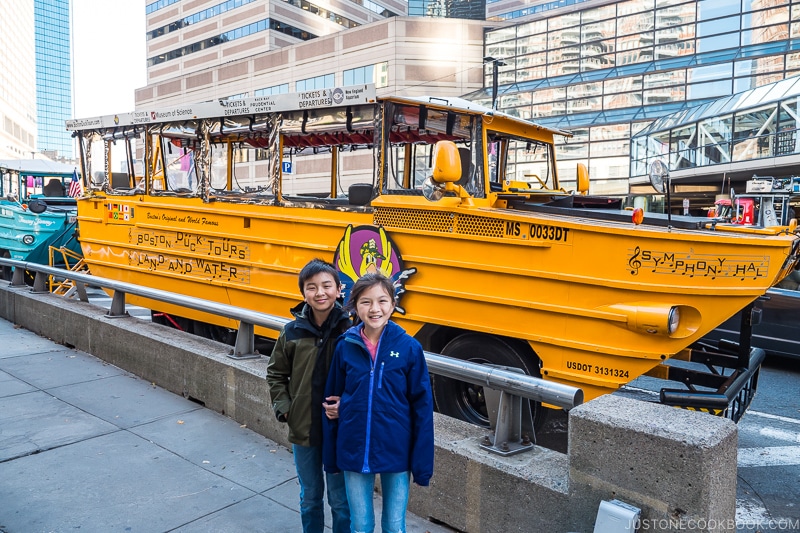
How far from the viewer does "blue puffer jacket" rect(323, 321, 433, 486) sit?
2.37 metres

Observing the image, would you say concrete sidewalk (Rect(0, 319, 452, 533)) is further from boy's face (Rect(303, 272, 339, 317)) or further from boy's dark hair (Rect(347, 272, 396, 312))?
boy's dark hair (Rect(347, 272, 396, 312))

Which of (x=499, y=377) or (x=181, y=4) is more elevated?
(x=181, y=4)

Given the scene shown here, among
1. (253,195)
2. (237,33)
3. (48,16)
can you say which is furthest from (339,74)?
(48,16)

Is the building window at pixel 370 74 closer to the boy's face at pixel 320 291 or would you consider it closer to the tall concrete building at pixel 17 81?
the boy's face at pixel 320 291

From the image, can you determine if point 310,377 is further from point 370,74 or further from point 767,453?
point 370,74

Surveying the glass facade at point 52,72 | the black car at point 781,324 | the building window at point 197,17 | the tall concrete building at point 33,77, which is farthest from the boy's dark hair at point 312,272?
the glass facade at point 52,72

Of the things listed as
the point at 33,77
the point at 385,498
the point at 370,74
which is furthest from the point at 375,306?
the point at 33,77

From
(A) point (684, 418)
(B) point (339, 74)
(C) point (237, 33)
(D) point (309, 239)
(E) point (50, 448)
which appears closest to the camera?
(A) point (684, 418)

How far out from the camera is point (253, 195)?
5.93 m

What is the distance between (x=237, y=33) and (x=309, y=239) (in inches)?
2105

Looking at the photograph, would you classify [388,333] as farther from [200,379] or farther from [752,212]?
[752,212]

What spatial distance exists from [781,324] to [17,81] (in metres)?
142

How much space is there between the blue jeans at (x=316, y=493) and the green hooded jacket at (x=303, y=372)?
0.13 metres

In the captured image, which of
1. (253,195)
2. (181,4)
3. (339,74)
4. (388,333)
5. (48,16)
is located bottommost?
(388,333)
